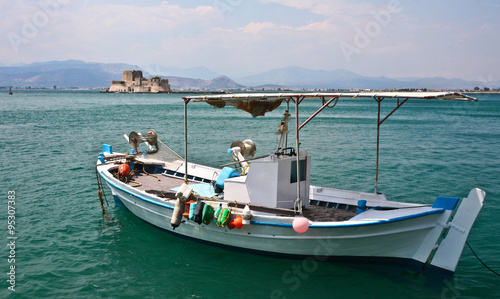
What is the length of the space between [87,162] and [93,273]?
48.6 ft

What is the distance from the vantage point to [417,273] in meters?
9.45

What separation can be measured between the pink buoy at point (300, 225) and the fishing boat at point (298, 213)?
2cm

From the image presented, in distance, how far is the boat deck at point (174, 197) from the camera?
9.99 meters

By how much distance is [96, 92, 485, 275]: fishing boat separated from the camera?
8.64 metres

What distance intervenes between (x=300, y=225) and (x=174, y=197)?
4.34 metres

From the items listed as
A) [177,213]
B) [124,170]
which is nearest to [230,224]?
[177,213]

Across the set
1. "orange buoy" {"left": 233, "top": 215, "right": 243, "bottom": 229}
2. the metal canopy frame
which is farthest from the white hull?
the metal canopy frame

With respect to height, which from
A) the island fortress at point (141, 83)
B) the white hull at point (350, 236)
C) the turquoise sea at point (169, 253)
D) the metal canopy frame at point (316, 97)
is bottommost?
the turquoise sea at point (169, 253)

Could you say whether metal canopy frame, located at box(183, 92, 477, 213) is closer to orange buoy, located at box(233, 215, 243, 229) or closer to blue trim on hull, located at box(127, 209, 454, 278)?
blue trim on hull, located at box(127, 209, 454, 278)

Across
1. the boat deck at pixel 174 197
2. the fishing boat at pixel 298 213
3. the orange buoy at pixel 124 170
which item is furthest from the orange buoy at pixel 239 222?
the orange buoy at pixel 124 170

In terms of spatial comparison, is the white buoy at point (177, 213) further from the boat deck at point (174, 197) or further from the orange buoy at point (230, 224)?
the orange buoy at point (230, 224)

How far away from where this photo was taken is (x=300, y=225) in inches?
349

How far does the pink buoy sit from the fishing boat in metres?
0.02

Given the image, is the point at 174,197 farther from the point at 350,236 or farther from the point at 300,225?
the point at 350,236
